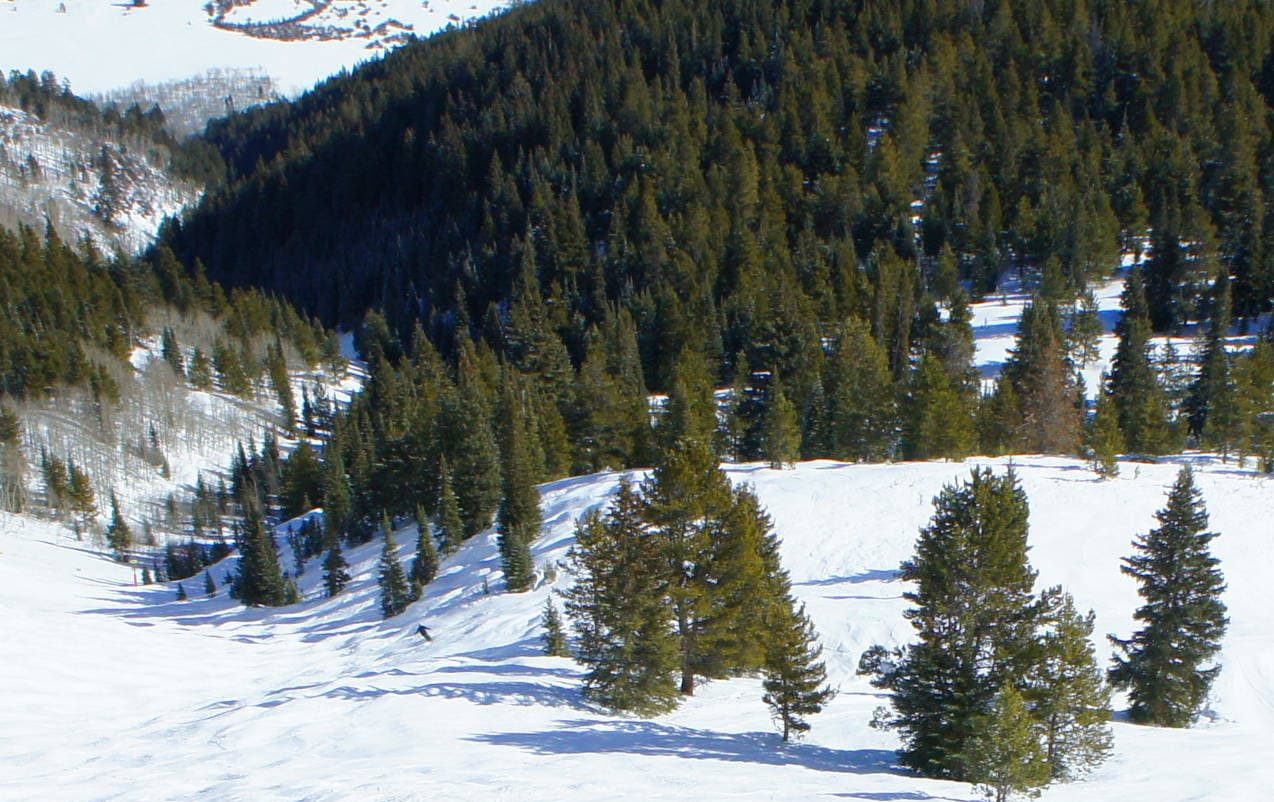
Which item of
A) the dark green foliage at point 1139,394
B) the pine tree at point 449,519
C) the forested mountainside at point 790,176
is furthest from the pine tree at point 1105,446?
the pine tree at point 449,519

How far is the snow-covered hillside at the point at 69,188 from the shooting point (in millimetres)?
179750

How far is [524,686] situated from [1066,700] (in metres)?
14.2

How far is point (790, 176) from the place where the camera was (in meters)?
115

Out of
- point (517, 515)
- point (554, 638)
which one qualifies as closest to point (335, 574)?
point (517, 515)

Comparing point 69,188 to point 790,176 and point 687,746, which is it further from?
point 687,746

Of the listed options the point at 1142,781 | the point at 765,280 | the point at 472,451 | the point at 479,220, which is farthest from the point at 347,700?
the point at 479,220

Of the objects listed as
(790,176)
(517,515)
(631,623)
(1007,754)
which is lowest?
(1007,754)

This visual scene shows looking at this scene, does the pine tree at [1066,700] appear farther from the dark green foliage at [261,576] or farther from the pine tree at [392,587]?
the dark green foliage at [261,576]

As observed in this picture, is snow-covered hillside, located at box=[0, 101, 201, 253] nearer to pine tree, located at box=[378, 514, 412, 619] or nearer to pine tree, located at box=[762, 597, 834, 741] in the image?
pine tree, located at box=[378, 514, 412, 619]

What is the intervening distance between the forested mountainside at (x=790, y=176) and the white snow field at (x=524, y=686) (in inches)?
1094

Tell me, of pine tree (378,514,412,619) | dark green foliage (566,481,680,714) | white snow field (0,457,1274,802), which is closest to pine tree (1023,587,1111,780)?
white snow field (0,457,1274,802)

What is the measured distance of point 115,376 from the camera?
10531 centimetres

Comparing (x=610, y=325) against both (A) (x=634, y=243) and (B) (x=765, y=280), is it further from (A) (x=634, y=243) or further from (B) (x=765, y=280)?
(A) (x=634, y=243)

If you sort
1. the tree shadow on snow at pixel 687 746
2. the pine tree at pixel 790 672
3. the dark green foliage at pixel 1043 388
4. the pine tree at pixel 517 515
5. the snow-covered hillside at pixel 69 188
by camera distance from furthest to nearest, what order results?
the snow-covered hillside at pixel 69 188 < the dark green foliage at pixel 1043 388 < the pine tree at pixel 517 515 < the pine tree at pixel 790 672 < the tree shadow on snow at pixel 687 746
